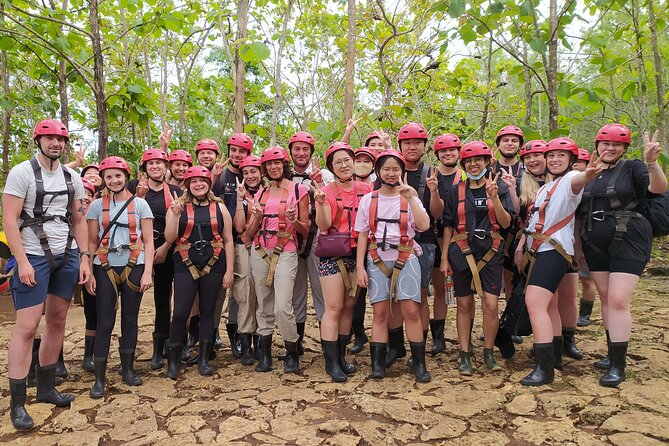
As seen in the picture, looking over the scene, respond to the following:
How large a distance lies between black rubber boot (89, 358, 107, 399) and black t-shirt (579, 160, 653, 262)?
5.02 meters

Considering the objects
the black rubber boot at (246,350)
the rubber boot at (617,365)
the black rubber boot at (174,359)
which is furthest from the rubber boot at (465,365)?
the black rubber boot at (174,359)

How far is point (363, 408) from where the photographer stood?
428cm

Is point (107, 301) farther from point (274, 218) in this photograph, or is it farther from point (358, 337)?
point (358, 337)


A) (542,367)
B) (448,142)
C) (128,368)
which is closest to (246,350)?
(128,368)

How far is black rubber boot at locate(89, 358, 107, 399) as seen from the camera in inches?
184

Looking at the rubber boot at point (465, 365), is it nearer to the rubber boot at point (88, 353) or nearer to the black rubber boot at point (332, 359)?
the black rubber boot at point (332, 359)

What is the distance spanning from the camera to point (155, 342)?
562 centimetres

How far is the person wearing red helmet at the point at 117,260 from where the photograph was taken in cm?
479

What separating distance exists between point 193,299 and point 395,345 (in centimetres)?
234

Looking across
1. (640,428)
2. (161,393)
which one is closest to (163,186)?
(161,393)

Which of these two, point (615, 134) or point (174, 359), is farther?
point (174, 359)

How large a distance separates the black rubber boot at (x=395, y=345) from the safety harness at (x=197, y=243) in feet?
7.11

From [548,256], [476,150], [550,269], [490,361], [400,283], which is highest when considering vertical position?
[476,150]

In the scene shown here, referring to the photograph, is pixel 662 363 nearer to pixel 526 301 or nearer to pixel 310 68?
pixel 526 301
